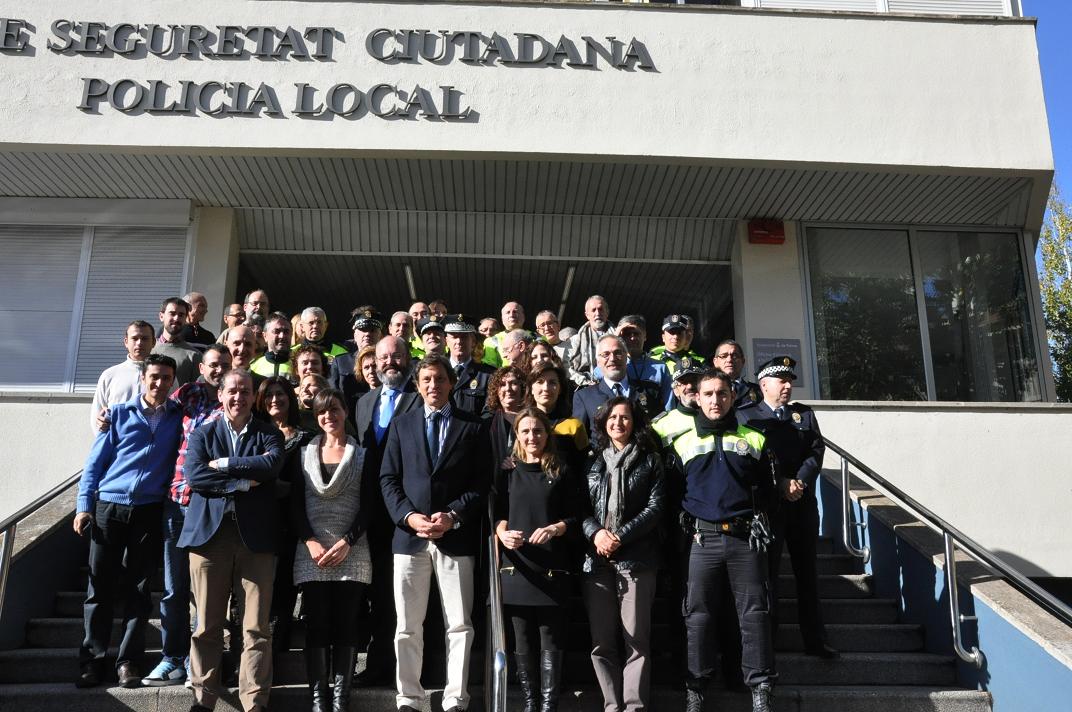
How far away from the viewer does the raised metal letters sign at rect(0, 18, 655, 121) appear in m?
8.99

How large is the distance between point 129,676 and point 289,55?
6507 mm

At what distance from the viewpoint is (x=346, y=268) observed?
37.2 ft

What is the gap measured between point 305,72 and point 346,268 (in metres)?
2.85

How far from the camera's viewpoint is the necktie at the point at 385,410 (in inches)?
217

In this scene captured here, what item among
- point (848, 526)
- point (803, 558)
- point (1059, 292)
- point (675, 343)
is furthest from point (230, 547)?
point (1059, 292)

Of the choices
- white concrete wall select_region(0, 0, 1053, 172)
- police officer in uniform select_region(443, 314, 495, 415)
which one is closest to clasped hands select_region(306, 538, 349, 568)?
police officer in uniform select_region(443, 314, 495, 415)

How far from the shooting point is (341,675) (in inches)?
184

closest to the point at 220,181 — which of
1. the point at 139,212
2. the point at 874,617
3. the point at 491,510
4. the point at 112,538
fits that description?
the point at 139,212

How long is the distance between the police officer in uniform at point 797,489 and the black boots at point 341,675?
245 cm

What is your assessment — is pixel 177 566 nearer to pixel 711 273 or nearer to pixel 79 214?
pixel 79 214

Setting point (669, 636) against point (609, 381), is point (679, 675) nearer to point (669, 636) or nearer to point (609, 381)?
point (669, 636)

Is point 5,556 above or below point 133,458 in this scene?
Result: below

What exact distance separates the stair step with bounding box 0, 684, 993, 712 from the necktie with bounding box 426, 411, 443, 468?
1294mm

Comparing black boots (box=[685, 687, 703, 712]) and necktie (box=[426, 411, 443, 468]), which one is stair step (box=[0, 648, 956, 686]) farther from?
necktie (box=[426, 411, 443, 468])
